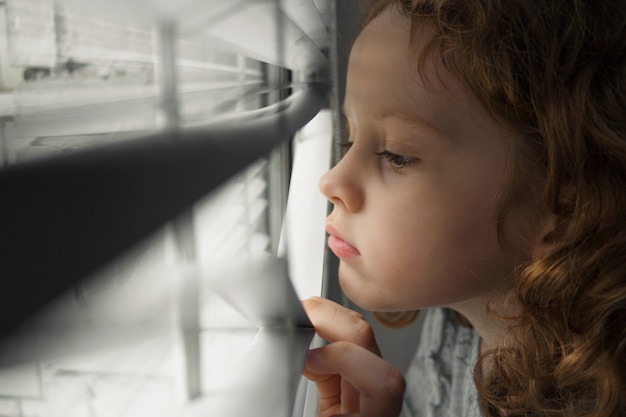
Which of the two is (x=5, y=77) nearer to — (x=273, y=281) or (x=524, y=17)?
(x=273, y=281)

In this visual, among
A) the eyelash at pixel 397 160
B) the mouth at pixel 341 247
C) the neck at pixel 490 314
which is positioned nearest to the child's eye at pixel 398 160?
the eyelash at pixel 397 160

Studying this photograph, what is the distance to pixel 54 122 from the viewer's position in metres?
0.18

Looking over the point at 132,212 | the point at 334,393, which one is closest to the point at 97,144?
the point at 132,212

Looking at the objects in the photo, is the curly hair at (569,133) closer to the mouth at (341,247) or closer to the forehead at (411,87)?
the forehead at (411,87)

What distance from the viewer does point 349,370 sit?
24.2 inches

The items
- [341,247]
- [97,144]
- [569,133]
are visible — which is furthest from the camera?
[341,247]

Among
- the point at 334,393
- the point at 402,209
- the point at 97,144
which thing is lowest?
the point at 334,393

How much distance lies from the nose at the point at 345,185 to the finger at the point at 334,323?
4.8 inches

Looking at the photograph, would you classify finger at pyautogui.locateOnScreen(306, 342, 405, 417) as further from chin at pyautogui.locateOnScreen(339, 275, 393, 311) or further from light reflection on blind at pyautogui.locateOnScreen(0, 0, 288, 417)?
light reflection on blind at pyautogui.locateOnScreen(0, 0, 288, 417)

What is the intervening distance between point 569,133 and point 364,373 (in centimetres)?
33

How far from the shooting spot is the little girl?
57cm

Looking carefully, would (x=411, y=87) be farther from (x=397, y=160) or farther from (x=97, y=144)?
(x=97, y=144)

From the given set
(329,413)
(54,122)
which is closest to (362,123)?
(329,413)

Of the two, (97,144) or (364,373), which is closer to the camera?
(97,144)
